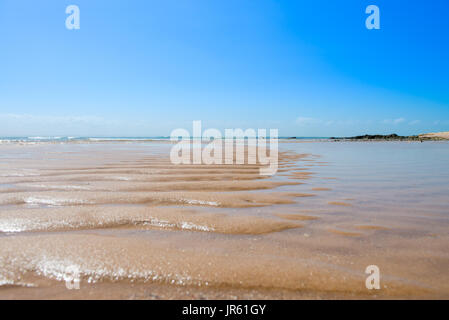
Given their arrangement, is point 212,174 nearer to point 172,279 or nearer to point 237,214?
point 237,214

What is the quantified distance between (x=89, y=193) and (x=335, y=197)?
9.44ft

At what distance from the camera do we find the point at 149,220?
82.1 inches

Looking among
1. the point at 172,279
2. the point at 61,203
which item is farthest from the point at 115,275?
the point at 61,203

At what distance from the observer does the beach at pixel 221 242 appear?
121 centimetres

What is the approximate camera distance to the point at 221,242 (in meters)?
1.70

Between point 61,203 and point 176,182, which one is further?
point 176,182

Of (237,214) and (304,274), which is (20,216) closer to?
(237,214)

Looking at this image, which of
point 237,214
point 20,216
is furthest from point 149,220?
point 20,216

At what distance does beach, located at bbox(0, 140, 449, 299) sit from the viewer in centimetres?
121
